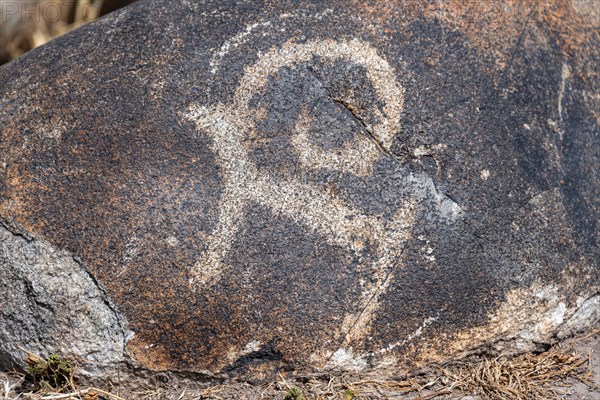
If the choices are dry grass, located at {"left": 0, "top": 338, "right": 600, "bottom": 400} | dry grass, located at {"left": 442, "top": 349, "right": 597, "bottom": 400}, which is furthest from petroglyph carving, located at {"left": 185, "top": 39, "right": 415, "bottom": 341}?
dry grass, located at {"left": 442, "top": 349, "right": 597, "bottom": 400}

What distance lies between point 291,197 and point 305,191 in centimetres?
4

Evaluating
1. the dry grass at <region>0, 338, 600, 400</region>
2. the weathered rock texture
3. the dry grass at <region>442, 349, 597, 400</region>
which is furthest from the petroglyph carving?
the dry grass at <region>442, 349, 597, 400</region>

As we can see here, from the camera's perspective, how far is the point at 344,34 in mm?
1873

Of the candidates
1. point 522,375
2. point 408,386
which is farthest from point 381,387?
point 522,375

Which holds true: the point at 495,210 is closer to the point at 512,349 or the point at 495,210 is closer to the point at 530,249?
the point at 530,249

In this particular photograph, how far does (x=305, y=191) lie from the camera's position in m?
1.78

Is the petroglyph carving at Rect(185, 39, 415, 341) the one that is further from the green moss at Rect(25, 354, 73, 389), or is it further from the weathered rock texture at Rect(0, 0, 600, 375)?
the green moss at Rect(25, 354, 73, 389)

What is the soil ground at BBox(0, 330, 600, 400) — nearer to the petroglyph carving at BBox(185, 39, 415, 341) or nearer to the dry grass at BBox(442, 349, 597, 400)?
the dry grass at BBox(442, 349, 597, 400)

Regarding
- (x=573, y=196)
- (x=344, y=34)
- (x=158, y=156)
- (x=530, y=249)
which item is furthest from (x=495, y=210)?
(x=158, y=156)

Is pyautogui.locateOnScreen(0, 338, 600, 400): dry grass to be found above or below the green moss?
A: below

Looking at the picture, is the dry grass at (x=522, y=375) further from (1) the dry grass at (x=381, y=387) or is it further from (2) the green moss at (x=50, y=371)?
(2) the green moss at (x=50, y=371)

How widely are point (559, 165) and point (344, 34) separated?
71 centimetres

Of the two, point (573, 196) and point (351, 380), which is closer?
point (351, 380)

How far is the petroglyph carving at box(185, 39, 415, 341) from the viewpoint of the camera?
1.76 metres
